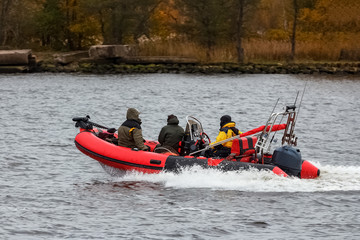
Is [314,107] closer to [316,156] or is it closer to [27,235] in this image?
[316,156]

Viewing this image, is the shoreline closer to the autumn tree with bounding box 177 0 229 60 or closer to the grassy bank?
Answer: the grassy bank

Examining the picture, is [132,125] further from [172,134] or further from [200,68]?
[200,68]

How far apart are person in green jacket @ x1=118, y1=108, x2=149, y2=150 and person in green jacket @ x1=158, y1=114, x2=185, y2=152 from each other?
1.49 ft

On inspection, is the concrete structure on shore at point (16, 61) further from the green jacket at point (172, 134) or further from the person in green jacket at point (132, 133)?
the green jacket at point (172, 134)

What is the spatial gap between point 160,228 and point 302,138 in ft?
39.8

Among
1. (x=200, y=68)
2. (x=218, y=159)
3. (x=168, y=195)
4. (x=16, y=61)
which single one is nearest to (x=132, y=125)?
(x=168, y=195)

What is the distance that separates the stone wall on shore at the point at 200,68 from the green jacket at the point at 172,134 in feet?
114

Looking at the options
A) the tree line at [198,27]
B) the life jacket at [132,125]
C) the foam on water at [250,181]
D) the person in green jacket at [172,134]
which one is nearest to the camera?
the foam on water at [250,181]

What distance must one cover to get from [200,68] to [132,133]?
120 feet

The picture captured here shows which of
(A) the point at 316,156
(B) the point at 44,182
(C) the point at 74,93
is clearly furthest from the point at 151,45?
(B) the point at 44,182

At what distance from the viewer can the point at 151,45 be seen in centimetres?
5625

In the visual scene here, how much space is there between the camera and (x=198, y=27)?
5816cm

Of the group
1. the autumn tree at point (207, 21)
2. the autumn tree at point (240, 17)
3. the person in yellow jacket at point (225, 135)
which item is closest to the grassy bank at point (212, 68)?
the autumn tree at point (240, 17)

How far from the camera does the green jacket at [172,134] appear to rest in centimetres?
1577
